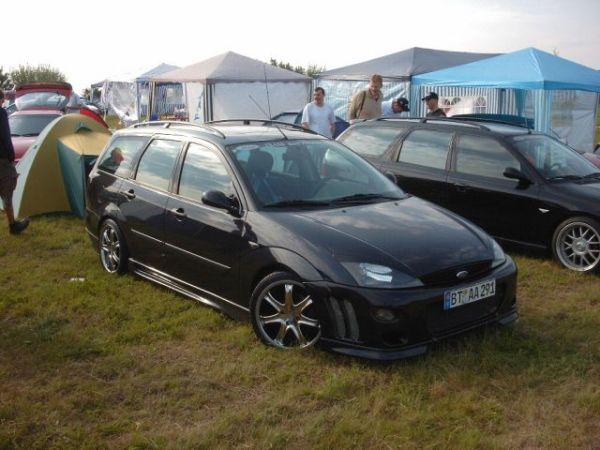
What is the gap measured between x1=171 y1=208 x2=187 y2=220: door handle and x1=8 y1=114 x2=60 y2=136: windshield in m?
8.58

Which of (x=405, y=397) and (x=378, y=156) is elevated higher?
(x=378, y=156)

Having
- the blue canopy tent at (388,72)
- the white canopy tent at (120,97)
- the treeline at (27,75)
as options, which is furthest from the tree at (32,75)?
the blue canopy tent at (388,72)

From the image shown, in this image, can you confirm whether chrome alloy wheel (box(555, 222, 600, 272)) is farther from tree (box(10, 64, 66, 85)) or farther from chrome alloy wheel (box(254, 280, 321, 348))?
tree (box(10, 64, 66, 85))

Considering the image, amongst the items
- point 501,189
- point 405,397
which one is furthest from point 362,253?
point 501,189

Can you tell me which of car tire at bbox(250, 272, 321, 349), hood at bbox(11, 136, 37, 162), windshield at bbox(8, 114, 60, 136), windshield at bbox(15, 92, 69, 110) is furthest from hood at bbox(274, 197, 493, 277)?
windshield at bbox(15, 92, 69, 110)

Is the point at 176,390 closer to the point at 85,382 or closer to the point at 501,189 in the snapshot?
the point at 85,382

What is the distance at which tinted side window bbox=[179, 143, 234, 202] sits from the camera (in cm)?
504

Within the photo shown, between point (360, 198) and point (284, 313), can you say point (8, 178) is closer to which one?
point (360, 198)

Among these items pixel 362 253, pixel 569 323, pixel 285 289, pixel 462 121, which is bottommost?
pixel 569 323

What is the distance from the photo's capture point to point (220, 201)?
4719 millimetres

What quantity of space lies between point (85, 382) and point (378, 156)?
16.0ft

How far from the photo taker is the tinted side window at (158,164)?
221 inches

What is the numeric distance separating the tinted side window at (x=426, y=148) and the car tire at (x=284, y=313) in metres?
3.71

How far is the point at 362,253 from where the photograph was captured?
4.15 meters
